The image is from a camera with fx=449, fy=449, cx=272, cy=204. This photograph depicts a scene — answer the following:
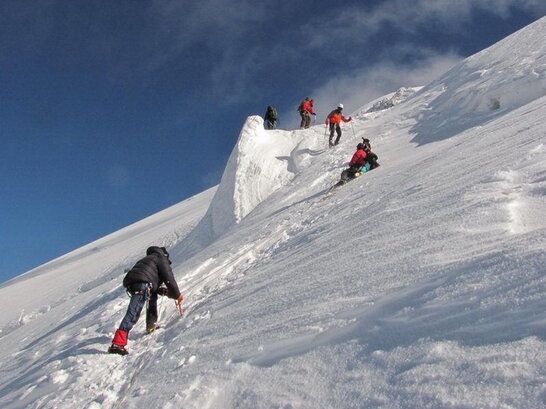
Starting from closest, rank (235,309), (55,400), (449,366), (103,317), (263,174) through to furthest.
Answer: (449,366), (55,400), (235,309), (103,317), (263,174)

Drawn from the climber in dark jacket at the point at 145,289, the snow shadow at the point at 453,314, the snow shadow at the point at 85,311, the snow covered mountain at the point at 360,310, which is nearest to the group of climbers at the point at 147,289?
the climber in dark jacket at the point at 145,289

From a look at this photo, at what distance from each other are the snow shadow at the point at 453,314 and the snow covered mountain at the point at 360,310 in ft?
0.04

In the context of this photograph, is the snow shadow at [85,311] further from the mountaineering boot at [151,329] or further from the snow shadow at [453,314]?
the snow shadow at [453,314]

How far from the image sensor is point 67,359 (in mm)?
5625

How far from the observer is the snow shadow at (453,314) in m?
2.55

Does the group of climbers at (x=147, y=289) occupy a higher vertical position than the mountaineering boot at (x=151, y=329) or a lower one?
higher

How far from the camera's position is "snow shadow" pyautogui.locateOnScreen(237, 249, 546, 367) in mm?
2553

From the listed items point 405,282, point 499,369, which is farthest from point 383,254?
point 499,369

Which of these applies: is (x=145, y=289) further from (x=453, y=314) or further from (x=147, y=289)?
(x=453, y=314)

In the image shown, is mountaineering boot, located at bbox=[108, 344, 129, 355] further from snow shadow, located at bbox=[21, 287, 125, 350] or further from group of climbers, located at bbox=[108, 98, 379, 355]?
snow shadow, located at bbox=[21, 287, 125, 350]

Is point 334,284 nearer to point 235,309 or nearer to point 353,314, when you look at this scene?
point 353,314

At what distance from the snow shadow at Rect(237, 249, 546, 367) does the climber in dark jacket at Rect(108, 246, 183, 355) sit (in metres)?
2.38

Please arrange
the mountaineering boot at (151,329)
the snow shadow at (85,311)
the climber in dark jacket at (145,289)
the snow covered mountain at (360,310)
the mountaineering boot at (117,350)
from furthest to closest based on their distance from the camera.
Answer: the snow shadow at (85,311) → the mountaineering boot at (151,329) → the climber in dark jacket at (145,289) → the mountaineering boot at (117,350) → the snow covered mountain at (360,310)

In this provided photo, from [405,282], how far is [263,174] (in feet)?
33.9
